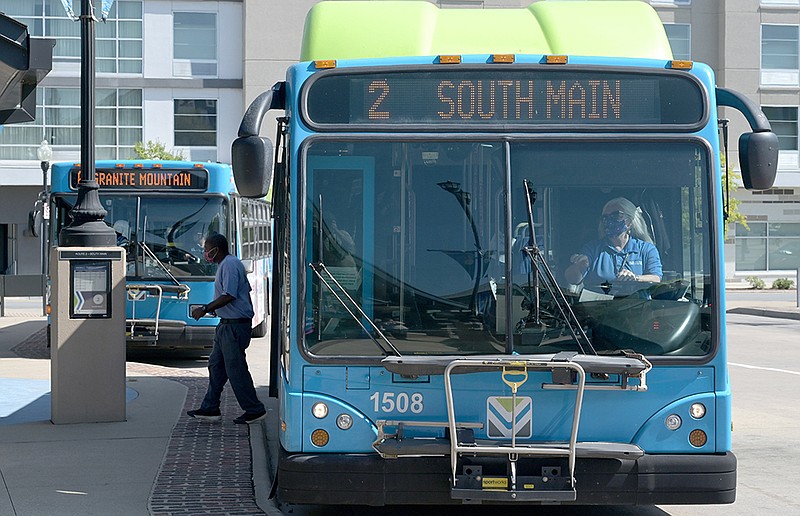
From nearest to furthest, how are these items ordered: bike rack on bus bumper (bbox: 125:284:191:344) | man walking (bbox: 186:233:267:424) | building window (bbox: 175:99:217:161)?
man walking (bbox: 186:233:267:424) → bike rack on bus bumper (bbox: 125:284:191:344) → building window (bbox: 175:99:217:161)

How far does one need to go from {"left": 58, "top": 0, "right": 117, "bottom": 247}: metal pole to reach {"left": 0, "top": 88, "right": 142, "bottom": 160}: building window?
106ft

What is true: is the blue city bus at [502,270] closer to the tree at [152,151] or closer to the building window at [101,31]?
the tree at [152,151]

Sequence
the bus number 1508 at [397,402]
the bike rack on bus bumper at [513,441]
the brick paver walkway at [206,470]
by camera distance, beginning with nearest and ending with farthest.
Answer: the bike rack on bus bumper at [513,441] → the bus number 1508 at [397,402] → the brick paver walkway at [206,470]

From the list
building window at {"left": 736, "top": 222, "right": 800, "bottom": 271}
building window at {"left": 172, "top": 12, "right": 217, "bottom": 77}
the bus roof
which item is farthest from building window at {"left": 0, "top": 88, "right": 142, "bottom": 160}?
the bus roof

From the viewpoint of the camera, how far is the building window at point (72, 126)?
1681 inches

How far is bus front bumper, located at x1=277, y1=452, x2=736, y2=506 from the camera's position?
634 cm

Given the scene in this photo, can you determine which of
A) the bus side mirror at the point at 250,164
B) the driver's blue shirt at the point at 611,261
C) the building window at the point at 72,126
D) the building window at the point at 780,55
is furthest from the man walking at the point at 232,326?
the building window at the point at 780,55

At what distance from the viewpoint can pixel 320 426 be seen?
6496 mm

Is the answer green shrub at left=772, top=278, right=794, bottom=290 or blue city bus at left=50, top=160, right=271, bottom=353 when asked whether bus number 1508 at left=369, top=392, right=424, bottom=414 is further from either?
green shrub at left=772, top=278, right=794, bottom=290

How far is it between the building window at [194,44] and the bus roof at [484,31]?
1465 inches

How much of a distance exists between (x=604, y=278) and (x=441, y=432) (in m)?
1.28

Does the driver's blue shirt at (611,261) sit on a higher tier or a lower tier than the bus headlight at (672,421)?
higher

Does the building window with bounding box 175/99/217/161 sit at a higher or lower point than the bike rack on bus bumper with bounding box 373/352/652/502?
higher

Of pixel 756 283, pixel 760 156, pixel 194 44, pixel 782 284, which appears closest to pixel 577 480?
pixel 760 156
